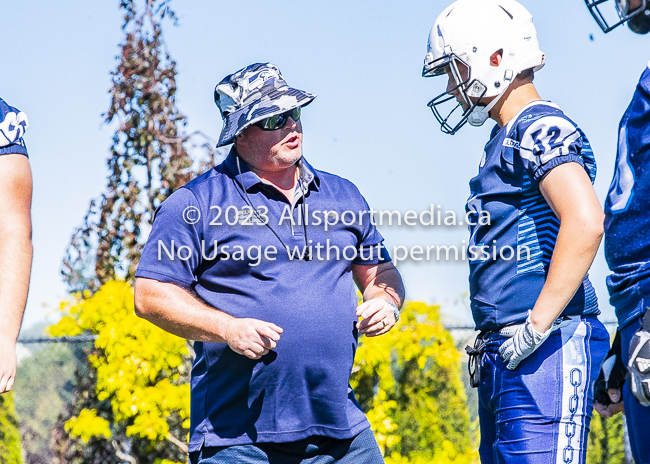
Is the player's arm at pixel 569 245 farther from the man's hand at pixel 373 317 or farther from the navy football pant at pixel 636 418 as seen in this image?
the man's hand at pixel 373 317

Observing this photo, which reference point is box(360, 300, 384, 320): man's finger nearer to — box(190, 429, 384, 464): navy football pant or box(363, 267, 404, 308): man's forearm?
box(363, 267, 404, 308): man's forearm

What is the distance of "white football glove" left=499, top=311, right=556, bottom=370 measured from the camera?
86.4 inches

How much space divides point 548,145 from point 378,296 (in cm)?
92

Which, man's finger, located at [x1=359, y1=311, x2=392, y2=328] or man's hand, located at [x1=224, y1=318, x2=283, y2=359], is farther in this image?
man's finger, located at [x1=359, y1=311, x2=392, y2=328]

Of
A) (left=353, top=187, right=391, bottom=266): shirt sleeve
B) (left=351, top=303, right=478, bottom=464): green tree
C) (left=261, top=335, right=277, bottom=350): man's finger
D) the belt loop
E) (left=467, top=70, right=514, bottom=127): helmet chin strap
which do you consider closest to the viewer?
(left=261, top=335, right=277, bottom=350): man's finger

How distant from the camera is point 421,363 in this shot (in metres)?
5.14

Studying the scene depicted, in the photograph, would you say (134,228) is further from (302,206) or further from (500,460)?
(500,460)

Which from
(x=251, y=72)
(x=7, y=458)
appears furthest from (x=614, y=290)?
(x=7, y=458)

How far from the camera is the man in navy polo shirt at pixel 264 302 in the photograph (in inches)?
101

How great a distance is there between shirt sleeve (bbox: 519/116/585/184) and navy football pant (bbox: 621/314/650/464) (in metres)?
0.63

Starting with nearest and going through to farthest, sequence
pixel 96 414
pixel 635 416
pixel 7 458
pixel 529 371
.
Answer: pixel 635 416
pixel 529 371
pixel 96 414
pixel 7 458

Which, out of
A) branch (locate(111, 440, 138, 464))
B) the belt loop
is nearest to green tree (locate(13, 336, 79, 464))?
branch (locate(111, 440, 138, 464))

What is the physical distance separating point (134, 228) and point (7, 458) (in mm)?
2122

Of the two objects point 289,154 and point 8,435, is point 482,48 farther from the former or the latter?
point 8,435
